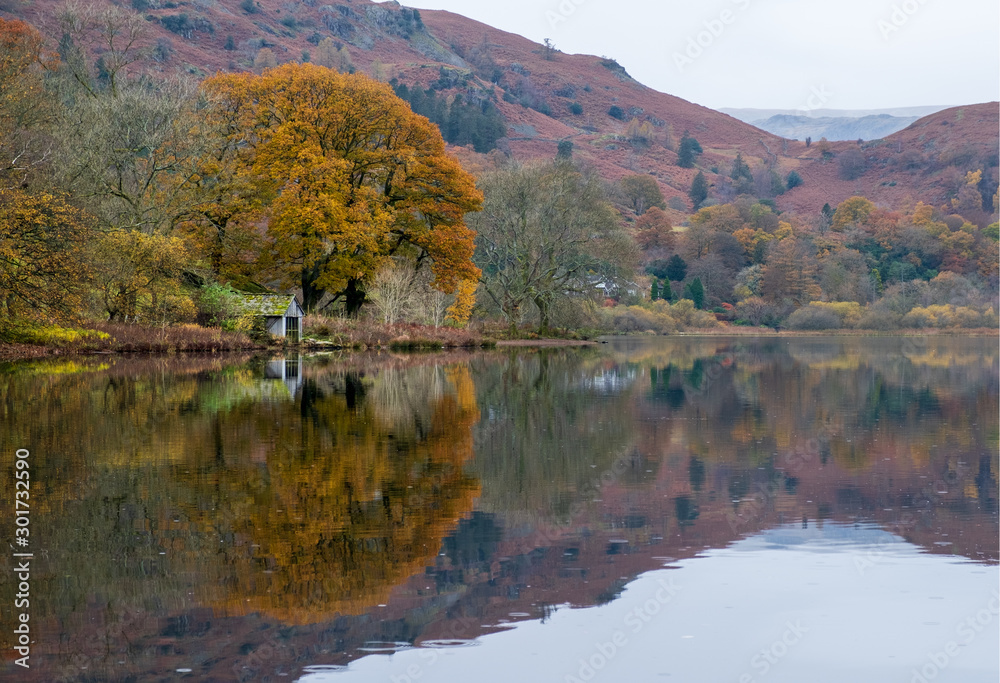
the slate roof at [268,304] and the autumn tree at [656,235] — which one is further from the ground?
the autumn tree at [656,235]

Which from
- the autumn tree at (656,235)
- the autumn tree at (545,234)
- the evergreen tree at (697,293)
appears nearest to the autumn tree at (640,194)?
the autumn tree at (656,235)

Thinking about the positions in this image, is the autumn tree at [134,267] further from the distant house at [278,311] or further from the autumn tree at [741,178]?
the autumn tree at [741,178]

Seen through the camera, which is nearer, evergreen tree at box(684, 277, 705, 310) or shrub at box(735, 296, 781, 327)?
evergreen tree at box(684, 277, 705, 310)

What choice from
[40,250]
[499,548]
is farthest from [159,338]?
[499,548]

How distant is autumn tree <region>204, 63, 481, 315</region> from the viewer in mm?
42094

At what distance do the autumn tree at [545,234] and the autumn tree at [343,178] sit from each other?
25.5ft

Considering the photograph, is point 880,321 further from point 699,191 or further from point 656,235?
point 699,191

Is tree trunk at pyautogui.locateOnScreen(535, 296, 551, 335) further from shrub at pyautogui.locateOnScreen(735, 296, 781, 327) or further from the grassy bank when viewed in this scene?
shrub at pyautogui.locateOnScreen(735, 296, 781, 327)

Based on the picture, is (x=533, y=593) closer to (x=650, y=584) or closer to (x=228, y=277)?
(x=650, y=584)

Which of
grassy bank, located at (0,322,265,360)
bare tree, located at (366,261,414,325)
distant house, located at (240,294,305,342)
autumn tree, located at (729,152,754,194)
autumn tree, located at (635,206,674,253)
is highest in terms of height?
autumn tree, located at (729,152,754,194)

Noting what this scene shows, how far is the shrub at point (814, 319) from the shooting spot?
96.4 meters

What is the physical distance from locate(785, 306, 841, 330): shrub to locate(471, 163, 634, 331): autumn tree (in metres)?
46.3

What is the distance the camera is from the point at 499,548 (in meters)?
7.50

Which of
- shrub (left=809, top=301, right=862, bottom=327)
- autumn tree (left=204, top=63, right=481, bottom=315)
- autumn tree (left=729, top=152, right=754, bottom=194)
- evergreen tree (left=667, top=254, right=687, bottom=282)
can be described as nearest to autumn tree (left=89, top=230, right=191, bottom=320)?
autumn tree (left=204, top=63, right=481, bottom=315)
